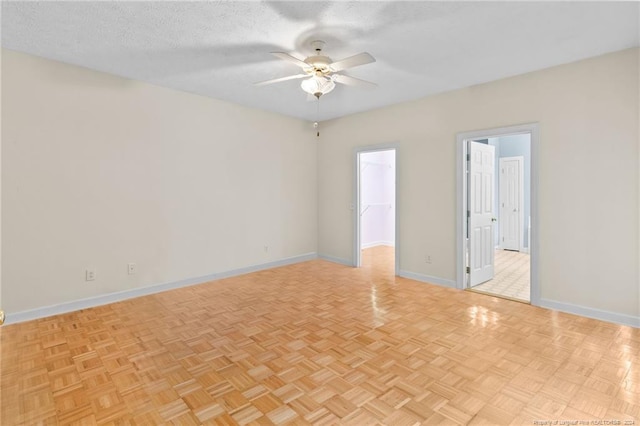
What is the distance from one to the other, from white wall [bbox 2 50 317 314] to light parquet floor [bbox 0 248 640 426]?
0.58 meters

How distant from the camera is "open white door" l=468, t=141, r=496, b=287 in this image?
4309mm

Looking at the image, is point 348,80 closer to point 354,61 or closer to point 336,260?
point 354,61

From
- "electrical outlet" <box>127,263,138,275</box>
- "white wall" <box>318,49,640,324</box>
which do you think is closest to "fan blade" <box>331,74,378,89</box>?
"white wall" <box>318,49,640,324</box>

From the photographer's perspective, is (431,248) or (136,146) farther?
(431,248)

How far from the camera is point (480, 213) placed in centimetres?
450

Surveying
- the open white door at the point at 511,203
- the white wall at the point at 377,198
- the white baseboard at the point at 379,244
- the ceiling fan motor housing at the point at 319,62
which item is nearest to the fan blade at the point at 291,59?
the ceiling fan motor housing at the point at 319,62

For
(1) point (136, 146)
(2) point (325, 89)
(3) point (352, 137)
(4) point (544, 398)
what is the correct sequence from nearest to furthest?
(4) point (544, 398), (2) point (325, 89), (1) point (136, 146), (3) point (352, 137)

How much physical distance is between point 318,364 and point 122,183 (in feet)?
10.3

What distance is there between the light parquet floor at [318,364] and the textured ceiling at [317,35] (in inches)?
103

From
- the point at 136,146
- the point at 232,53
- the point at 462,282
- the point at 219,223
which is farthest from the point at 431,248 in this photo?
the point at 136,146

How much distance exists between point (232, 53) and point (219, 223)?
8.18ft

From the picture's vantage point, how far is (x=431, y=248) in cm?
458

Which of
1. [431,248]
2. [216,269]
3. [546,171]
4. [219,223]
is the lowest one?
[216,269]

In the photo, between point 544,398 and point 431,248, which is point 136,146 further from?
point 544,398
